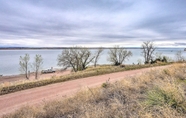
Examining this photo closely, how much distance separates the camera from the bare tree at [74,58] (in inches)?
1458

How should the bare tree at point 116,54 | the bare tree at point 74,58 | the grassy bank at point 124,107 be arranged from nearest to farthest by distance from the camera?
the grassy bank at point 124,107, the bare tree at point 74,58, the bare tree at point 116,54

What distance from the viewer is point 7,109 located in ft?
21.6

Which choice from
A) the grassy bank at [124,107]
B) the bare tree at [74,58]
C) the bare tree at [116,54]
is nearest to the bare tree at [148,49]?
the bare tree at [116,54]

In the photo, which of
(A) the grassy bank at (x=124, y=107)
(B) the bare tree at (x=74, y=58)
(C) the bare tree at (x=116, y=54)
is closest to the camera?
(A) the grassy bank at (x=124, y=107)

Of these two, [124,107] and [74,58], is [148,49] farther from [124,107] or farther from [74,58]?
[124,107]

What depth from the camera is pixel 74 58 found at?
38.2 metres

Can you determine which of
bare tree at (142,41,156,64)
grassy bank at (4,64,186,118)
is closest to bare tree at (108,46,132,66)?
bare tree at (142,41,156,64)

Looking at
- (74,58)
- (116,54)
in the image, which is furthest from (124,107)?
(116,54)

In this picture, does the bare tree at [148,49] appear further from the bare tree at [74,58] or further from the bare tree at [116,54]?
the bare tree at [74,58]

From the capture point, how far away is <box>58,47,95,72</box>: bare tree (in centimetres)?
3703

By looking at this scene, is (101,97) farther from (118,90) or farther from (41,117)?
(41,117)

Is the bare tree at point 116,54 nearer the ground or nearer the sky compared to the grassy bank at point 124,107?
nearer the sky

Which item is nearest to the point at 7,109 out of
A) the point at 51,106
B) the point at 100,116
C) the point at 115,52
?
the point at 51,106

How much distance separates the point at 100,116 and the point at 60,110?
5.90 feet
